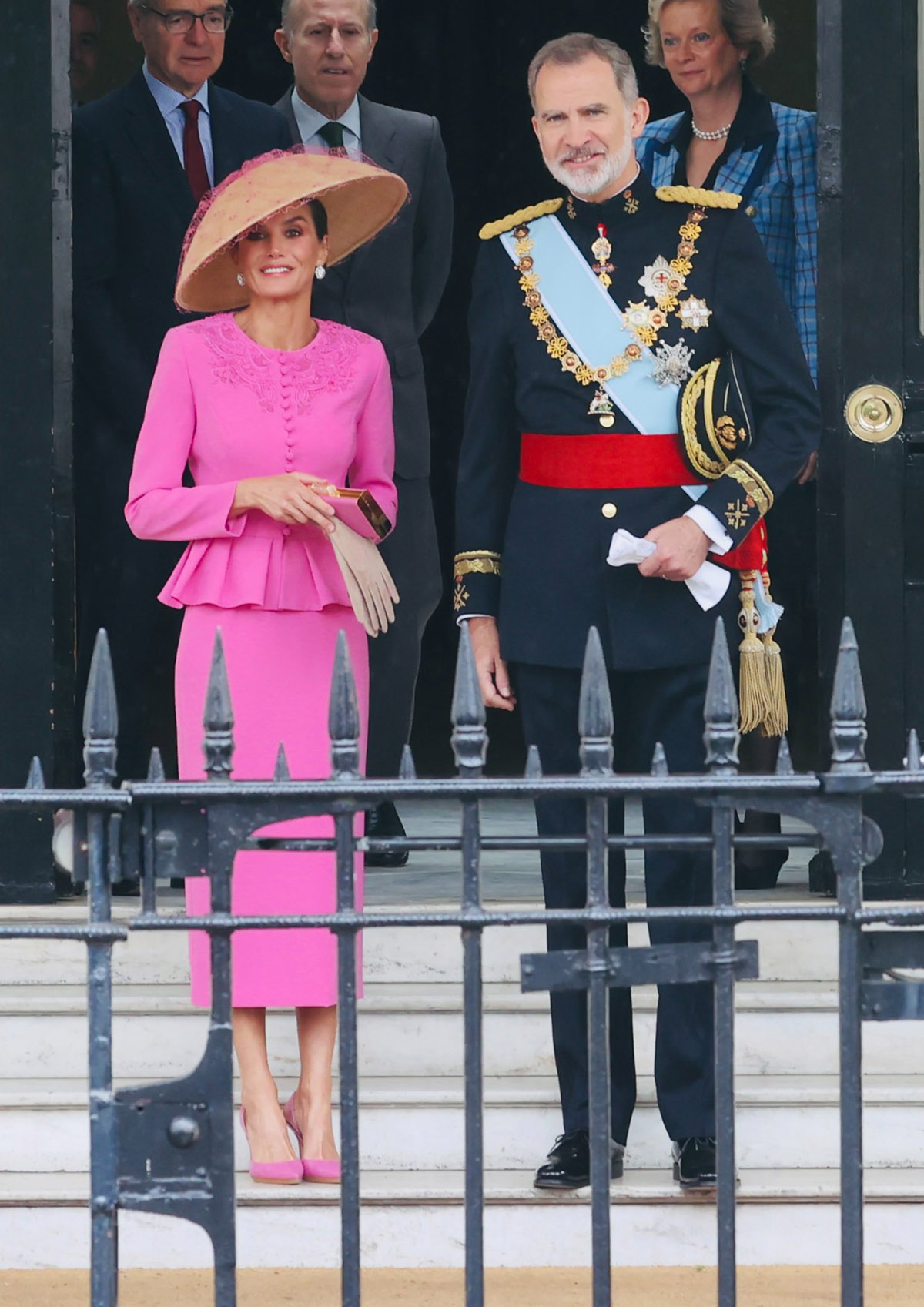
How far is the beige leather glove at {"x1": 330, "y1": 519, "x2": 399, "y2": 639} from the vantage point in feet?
12.2

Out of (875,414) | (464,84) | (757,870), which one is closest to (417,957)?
(757,870)

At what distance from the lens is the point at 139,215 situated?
16.5ft

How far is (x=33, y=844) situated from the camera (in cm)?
465

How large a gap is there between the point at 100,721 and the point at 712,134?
3051mm

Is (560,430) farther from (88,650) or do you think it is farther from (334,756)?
(88,650)

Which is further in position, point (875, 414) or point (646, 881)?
point (875, 414)

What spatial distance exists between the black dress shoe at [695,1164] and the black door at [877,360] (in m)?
1.25

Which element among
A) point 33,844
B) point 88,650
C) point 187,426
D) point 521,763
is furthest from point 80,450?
point 521,763

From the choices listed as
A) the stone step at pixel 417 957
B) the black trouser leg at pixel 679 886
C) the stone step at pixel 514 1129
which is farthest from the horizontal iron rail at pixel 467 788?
the stone step at pixel 417 957

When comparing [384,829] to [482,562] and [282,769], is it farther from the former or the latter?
[282,769]

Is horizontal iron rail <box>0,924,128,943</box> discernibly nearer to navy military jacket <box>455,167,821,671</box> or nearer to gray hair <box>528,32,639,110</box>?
navy military jacket <box>455,167,821,671</box>

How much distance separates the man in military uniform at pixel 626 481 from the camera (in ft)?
11.8

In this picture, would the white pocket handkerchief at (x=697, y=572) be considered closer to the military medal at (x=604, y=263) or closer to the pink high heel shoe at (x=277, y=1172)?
the military medal at (x=604, y=263)

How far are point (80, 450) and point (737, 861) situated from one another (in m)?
1.96
